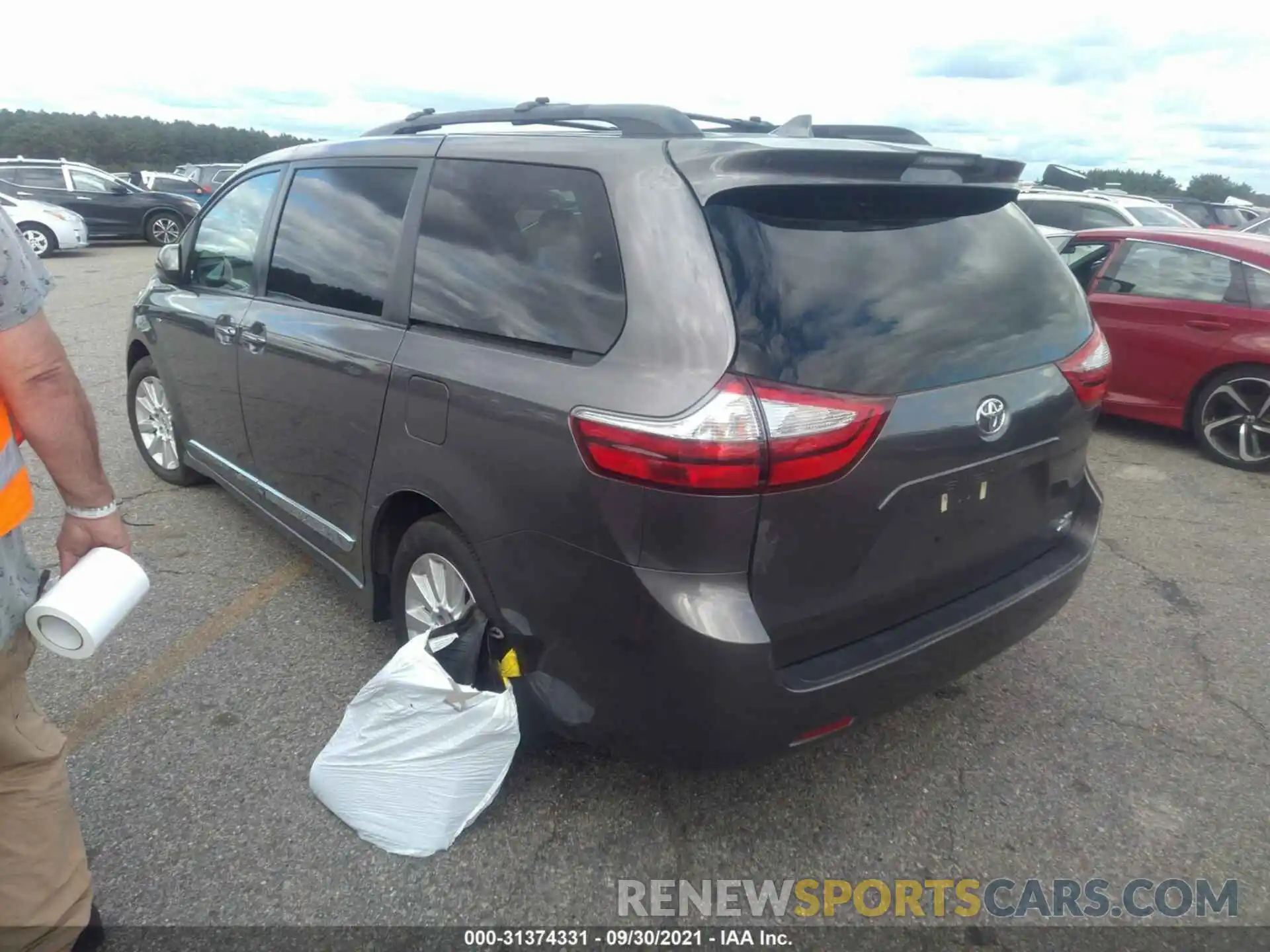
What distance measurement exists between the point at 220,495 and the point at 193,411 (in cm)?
79

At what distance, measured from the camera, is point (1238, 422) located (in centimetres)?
582

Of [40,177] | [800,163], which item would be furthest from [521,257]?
[40,177]

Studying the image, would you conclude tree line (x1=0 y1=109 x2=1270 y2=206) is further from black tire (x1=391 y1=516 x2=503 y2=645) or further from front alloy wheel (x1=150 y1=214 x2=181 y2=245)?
black tire (x1=391 y1=516 x2=503 y2=645)

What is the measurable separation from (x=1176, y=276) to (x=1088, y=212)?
6148mm

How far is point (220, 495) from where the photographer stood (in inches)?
190

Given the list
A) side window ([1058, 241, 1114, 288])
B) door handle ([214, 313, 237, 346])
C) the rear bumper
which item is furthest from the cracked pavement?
side window ([1058, 241, 1114, 288])

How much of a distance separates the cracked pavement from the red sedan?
2.48m

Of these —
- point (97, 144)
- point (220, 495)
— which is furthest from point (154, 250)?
point (97, 144)

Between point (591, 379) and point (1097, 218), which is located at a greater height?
point (591, 379)

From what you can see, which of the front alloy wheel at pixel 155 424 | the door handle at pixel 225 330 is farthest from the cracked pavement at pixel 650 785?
the front alloy wheel at pixel 155 424

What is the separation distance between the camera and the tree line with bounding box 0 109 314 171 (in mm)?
50719

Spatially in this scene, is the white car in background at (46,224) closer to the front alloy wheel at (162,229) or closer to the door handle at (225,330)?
the front alloy wheel at (162,229)

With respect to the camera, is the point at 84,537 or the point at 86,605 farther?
the point at 84,537

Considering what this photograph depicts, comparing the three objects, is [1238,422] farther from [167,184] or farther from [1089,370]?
[167,184]
